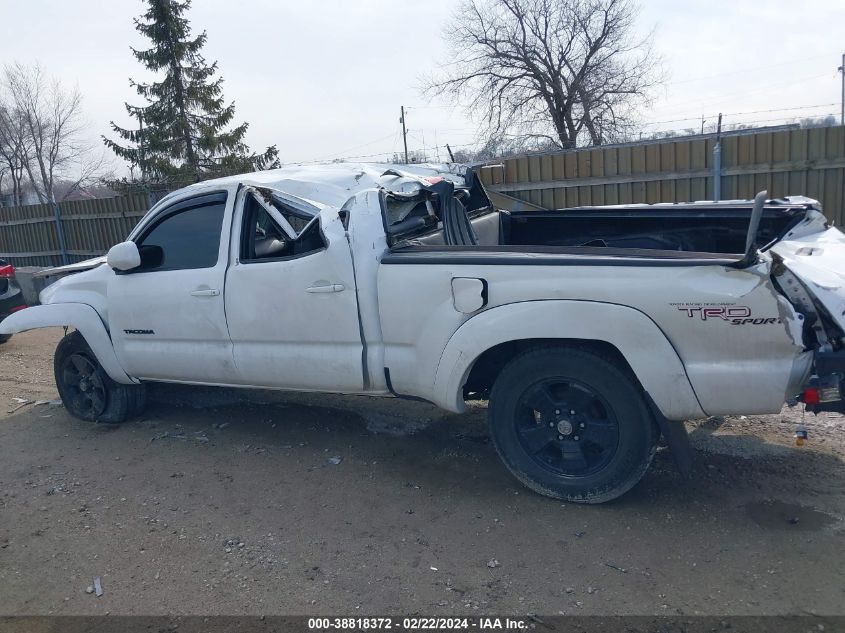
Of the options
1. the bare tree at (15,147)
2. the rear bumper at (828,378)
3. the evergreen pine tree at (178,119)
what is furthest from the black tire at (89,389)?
the bare tree at (15,147)

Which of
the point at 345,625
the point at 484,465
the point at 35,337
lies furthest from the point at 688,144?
the point at 35,337

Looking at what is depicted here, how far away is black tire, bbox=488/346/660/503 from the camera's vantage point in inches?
151

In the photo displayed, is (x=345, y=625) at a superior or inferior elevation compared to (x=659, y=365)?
inferior

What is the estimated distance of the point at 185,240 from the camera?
5.35 metres

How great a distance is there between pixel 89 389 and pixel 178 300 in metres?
1.53

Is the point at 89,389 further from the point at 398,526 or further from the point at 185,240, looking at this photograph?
the point at 398,526

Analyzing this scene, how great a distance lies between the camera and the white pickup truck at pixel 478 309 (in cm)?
353

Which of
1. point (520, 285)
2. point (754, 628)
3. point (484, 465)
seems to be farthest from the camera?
point (484, 465)

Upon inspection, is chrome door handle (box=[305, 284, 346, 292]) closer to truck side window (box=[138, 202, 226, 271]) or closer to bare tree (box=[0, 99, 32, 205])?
truck side window (box=[138, 202, 226, 271])

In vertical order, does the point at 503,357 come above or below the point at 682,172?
below

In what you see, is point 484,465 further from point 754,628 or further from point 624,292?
point 754,628

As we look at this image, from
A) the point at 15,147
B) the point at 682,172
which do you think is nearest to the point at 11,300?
the point at 682,172

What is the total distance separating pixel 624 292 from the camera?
3646 mm

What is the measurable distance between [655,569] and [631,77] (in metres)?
25.1
